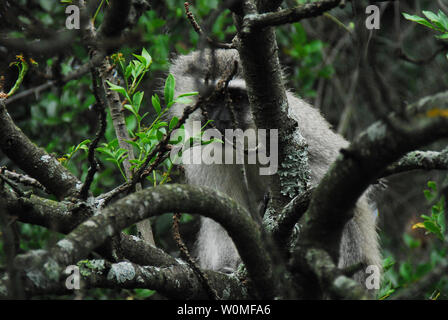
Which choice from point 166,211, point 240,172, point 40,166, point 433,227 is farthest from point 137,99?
point 240,172

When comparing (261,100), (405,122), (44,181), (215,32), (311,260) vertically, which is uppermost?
(215,32)

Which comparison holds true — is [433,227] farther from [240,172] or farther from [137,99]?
[240,172]

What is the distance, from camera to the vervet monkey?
3250 mm

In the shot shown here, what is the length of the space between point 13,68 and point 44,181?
67 centimetres

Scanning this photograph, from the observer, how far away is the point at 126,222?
4.63 ft

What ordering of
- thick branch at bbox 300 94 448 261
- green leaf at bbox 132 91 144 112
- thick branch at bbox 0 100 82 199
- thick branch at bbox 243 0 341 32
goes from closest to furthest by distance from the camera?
thick branch at bbox 300 94 448 261 < thick branch at bbox 243 0 341 32 < thick branch at bbox 0 100 82 199 < green leaf at bbox 132 91 144 112

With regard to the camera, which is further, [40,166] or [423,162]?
[40,166]

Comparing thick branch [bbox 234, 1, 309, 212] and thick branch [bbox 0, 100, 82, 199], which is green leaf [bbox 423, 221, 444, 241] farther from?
thick branch [bbox 0, 100, 82, 199]

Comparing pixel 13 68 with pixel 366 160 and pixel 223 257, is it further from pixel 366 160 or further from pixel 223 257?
pixel 223 257

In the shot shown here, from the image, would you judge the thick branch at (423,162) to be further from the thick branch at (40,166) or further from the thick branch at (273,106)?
the thick branch at (40,166)

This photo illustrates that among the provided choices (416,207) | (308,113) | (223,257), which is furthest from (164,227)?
(416,207)

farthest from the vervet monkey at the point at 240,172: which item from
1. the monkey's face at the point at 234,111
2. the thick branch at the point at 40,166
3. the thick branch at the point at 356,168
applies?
the thick branch at the point at 356,168

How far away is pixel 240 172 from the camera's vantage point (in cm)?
368

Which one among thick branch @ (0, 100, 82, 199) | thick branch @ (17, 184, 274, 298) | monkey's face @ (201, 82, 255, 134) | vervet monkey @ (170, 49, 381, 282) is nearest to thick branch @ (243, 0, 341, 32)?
thick branch @ (17, 184, 274, 298)
